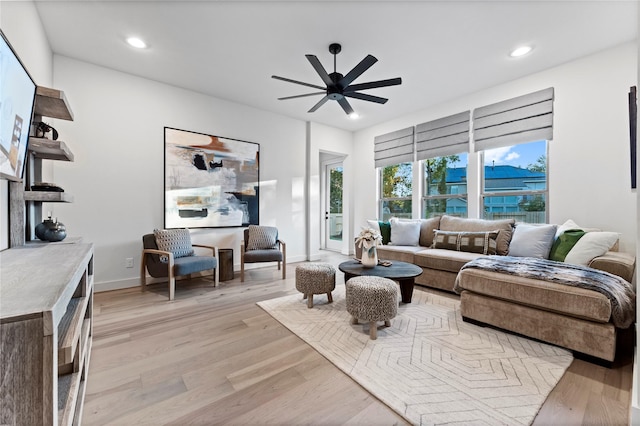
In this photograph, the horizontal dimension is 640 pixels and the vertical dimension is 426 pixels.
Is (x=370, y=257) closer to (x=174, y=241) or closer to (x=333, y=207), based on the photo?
(x=174, y=241)

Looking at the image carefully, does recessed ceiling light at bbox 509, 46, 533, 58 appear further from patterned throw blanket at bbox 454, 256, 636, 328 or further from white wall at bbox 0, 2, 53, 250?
white wall at bbox 0, 2, 53, 250

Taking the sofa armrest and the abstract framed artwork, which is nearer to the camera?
the sofa armrest

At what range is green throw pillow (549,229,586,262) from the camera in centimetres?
275

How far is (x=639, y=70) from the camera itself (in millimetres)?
1278

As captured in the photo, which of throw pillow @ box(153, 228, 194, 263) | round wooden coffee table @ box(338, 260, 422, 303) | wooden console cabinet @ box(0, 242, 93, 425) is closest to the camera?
wooden console cabinet @ box(0, 242, 93, 425)

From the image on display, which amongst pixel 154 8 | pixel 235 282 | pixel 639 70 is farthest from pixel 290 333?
pixel 154 8

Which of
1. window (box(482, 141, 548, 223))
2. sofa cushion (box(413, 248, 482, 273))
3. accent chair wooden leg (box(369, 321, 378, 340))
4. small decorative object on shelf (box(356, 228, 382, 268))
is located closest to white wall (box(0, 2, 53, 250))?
accent chair wooden leg (box(369, 321, 378, 340))

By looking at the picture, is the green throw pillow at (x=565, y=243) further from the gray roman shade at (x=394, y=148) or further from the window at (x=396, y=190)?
the gray roman shade at (x=394, y=148)

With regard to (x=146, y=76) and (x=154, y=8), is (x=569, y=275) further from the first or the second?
(x=146, y=76)

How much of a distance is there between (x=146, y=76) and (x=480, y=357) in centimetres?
481

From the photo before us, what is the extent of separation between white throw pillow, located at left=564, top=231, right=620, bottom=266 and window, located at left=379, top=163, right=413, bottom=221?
108 inches

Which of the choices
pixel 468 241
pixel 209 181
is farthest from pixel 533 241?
pixel 209 181

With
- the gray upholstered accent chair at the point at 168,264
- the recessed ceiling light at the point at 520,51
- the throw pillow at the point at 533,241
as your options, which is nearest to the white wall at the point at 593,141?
the throw pillow at the point at 533,241

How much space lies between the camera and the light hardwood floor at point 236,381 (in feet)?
4.53
